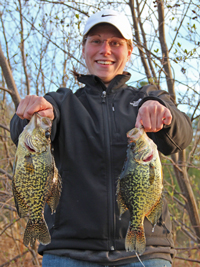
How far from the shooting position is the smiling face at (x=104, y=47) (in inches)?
99.3

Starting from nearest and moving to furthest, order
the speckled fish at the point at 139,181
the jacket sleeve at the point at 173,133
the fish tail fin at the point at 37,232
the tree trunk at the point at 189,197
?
the fish tail fin at the point at 37,232, the speckled fish at the point at 139,181, the jacket sleeve at the point at 173,133, the tree trunk at the point at 189,197

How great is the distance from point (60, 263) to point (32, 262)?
3004mm

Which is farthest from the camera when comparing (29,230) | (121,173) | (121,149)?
(121,149)

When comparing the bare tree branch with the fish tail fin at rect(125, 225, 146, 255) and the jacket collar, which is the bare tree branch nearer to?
the jacket collar

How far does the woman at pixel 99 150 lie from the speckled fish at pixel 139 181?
0.37 ft

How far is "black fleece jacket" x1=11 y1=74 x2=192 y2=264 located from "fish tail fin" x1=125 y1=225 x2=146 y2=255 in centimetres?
16

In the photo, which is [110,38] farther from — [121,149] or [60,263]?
[60,263]

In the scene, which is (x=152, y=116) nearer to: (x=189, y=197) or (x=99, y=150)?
(x=99, y=150)

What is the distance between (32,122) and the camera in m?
1.82

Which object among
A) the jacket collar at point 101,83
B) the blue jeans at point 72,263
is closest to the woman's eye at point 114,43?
the jacket collar at point 101,83

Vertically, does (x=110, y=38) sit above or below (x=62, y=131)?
above

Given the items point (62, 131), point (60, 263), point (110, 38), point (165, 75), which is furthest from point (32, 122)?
point (165, 75)

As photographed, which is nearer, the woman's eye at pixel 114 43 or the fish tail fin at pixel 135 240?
the fish tail fin at pixel 135 240

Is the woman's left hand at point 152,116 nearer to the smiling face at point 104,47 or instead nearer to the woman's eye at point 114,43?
the smiling face at point 104,47
